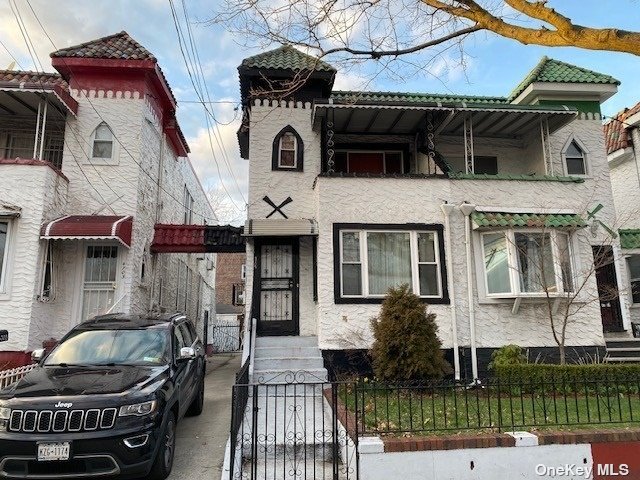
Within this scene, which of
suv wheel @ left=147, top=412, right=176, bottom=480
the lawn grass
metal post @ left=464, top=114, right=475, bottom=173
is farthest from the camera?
metal post @ left=464, top=114, right=475, bottom=173

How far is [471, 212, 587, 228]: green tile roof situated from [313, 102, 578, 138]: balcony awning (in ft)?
9.20

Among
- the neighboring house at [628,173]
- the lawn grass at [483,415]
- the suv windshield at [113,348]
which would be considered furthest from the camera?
the neighboring house at [628,173]

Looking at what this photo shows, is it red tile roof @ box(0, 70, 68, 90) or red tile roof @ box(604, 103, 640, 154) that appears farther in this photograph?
→ red tile roof @ box(604, 103, 640, 154)

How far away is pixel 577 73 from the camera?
1378cm

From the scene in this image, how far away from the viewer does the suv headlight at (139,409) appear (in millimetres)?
5074

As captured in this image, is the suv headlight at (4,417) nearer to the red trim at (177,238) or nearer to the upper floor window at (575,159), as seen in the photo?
the red trim at (177,238)

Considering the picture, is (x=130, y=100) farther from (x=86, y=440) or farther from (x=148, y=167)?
(x=86, y=440)

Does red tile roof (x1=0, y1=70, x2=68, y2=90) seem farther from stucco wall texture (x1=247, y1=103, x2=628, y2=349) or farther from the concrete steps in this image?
the concrete steps

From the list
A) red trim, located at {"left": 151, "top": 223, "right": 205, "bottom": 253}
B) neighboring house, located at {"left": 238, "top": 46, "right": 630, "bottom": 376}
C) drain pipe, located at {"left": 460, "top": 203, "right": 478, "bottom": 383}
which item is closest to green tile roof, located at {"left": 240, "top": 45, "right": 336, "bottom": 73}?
neighboring house, located at {"left": 238, "top": 46, "right": 630, "bottom": 376}

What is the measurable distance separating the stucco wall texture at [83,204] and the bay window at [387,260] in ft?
19.4

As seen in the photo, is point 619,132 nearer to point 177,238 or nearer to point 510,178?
point 510,178

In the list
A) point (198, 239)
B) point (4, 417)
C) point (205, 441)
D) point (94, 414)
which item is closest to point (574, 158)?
point (198, 239)

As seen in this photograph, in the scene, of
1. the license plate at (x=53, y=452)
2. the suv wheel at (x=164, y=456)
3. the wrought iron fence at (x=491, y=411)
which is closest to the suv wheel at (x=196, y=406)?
the suv wheel at (x=164, y=456)

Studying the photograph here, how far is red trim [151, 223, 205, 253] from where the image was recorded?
13.8 metres
